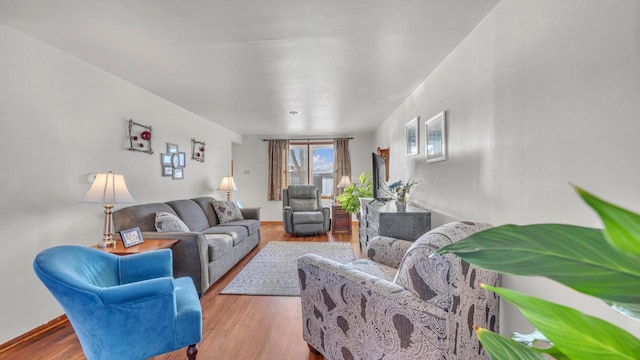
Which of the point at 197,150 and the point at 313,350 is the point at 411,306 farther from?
the point at 197,150

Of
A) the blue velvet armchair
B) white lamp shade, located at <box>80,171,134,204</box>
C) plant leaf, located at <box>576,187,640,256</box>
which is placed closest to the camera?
plant leaf, located at <box>576,187,640,256</box>

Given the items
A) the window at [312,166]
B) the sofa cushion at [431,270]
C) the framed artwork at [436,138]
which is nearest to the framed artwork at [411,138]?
the framed artwork at [436,138]

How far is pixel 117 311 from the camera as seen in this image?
1.32 m

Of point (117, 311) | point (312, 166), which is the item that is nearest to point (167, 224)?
point (117, 311)

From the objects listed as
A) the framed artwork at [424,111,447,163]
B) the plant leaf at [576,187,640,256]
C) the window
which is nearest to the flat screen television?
the framed artwork at [424,111,447,163]

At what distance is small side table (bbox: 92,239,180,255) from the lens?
6.85 feet

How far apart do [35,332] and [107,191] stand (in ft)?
3.78

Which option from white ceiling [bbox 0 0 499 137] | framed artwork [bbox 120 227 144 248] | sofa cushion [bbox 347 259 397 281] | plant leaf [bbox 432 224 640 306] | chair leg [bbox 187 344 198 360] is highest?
white ceiling [bbox 0 0 499 137]

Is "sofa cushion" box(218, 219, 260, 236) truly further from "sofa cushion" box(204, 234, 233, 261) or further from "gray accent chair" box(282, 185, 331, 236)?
"gray accent chair" box(282, 185, 331, 236)

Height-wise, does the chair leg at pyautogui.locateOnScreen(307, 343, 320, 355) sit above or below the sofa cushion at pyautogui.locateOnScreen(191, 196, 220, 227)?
below

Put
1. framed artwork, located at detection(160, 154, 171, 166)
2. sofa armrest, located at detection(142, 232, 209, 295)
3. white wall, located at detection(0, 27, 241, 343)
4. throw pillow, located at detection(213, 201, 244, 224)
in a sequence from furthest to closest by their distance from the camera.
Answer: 1. throw pillow, located at detection(213, 201, 244, 224)
2. framed artwork, located at detection(160, 154, 171, 166)
3. sofa armrest, located at detection(142, 232, 209, 295)
4. white wall, located at detection(0, 27, 241, 343)

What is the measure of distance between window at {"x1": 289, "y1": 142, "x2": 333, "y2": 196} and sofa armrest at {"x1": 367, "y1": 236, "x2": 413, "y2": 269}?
458cm

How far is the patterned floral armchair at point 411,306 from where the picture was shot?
1.12m

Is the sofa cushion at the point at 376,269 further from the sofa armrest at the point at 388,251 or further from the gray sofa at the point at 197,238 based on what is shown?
the gray sofa at the point at 197,238
